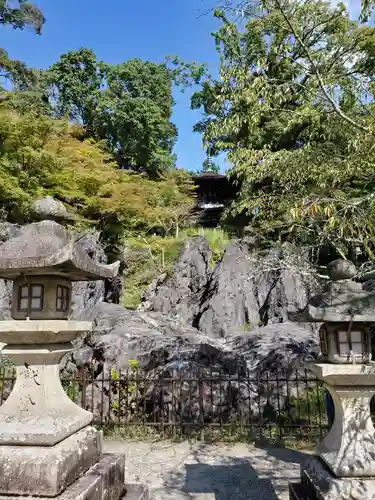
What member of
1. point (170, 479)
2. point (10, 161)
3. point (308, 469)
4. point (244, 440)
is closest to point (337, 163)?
point (308, 469)

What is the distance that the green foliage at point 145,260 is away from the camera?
650 inches

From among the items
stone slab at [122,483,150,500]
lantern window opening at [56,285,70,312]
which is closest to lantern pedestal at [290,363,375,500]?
stone slab at [122,483,150,500]

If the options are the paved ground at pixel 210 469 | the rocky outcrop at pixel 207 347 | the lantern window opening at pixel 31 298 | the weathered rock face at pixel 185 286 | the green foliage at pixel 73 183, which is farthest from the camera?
the weathered rock face at pixel 185 286

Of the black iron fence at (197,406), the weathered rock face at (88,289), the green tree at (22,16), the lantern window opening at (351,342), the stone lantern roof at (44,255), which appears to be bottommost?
the black iron fence at (197,406)

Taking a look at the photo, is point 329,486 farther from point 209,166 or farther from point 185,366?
point 209,166

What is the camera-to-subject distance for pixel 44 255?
10.2 ft

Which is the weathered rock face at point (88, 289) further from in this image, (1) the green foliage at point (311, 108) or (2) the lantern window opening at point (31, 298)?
(2) the lantern window opening at point (31, 298)

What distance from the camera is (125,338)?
769 centimetres

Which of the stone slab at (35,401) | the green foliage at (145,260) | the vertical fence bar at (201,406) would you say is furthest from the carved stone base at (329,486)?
the green foliage at (145,260)

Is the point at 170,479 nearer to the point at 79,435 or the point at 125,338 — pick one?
the point at 79,435

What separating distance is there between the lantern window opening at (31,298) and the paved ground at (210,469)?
248cm

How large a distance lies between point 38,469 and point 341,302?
2.83m

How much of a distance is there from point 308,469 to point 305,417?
11.3ft

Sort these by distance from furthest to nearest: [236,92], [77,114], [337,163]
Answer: [77,114]
[337,163]
[236,92]
